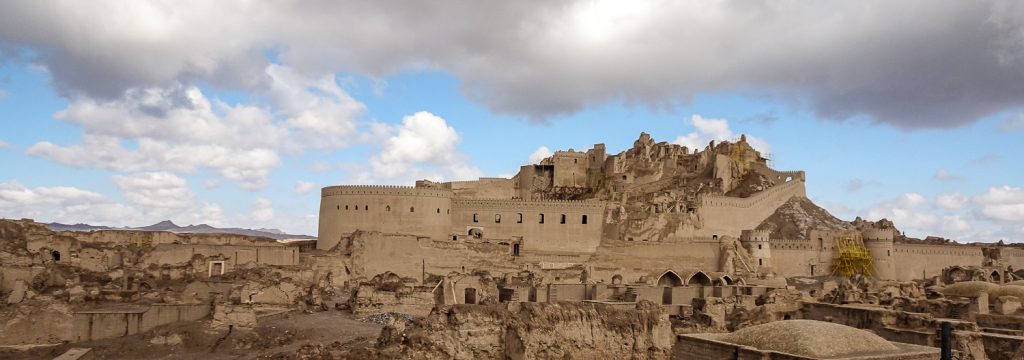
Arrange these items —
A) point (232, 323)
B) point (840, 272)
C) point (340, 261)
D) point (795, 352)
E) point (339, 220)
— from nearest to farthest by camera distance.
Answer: point (795, 352) → point (232, 323) → point (340, 261) → point (339, 220) → point (840, 272)

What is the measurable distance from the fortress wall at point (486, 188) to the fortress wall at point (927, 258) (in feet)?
73.8

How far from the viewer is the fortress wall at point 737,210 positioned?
4966 centimetres

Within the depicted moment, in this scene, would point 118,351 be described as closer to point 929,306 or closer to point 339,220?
point 339,220

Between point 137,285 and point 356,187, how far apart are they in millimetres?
15280

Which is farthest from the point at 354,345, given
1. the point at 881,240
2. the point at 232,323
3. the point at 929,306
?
the point at 881,240

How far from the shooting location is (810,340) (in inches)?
579

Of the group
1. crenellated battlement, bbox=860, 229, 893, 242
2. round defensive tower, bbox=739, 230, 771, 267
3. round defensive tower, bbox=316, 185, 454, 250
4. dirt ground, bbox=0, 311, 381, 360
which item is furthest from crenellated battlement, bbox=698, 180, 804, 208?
dirt ground, bbox=0, 311, 381, 360

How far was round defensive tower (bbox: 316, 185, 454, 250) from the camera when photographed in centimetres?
4328

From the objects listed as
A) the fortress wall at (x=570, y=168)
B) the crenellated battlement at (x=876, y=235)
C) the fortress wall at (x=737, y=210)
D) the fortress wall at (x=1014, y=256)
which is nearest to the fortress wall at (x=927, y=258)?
the crenellated battlement at (x=876, y=235)

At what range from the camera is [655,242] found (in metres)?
44.4

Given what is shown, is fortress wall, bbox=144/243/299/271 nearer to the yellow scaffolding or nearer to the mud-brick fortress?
the mud-brick fortress

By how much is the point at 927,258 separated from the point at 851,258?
6.11 meters

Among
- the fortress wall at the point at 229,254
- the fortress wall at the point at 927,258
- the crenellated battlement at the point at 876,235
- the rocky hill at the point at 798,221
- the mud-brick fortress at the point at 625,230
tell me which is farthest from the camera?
the rocky hill at the point at 798,221

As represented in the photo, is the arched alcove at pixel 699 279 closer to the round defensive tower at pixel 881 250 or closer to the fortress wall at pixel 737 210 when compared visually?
the fortress wall at pixel 737 210
